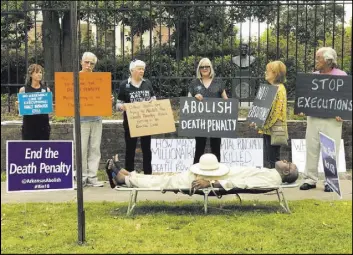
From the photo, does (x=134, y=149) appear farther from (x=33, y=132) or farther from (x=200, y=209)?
(x=200, y=209)

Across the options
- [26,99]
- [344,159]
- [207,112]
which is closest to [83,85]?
[26,99]

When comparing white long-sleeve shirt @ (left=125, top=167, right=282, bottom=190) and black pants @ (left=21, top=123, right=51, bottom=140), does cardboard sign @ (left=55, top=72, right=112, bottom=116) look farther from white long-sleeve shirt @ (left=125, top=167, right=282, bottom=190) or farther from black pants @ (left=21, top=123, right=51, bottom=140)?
white long-sleeve shirt @ (left=125, top=167, right=282, bottom=190)

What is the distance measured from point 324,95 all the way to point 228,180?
212 centimetres

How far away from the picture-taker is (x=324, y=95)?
25.1 ft

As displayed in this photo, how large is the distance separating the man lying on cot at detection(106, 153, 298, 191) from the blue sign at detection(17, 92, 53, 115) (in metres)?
1.87

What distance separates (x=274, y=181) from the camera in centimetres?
648

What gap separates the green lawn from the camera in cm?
526

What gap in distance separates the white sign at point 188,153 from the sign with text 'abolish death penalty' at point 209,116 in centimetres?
86

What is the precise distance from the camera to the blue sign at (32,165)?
6219 mm

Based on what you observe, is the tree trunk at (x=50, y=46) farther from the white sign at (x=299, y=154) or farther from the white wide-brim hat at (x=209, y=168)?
the white wide-brim hat at (x=209, y=168)

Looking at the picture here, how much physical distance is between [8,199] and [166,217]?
237cm

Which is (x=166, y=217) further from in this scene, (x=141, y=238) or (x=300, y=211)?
(x=300, y=211)

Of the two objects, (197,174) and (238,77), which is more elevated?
(238,77)

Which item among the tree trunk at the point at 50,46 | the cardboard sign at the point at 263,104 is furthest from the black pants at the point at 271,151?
the tree trunk at the point at 50,46
